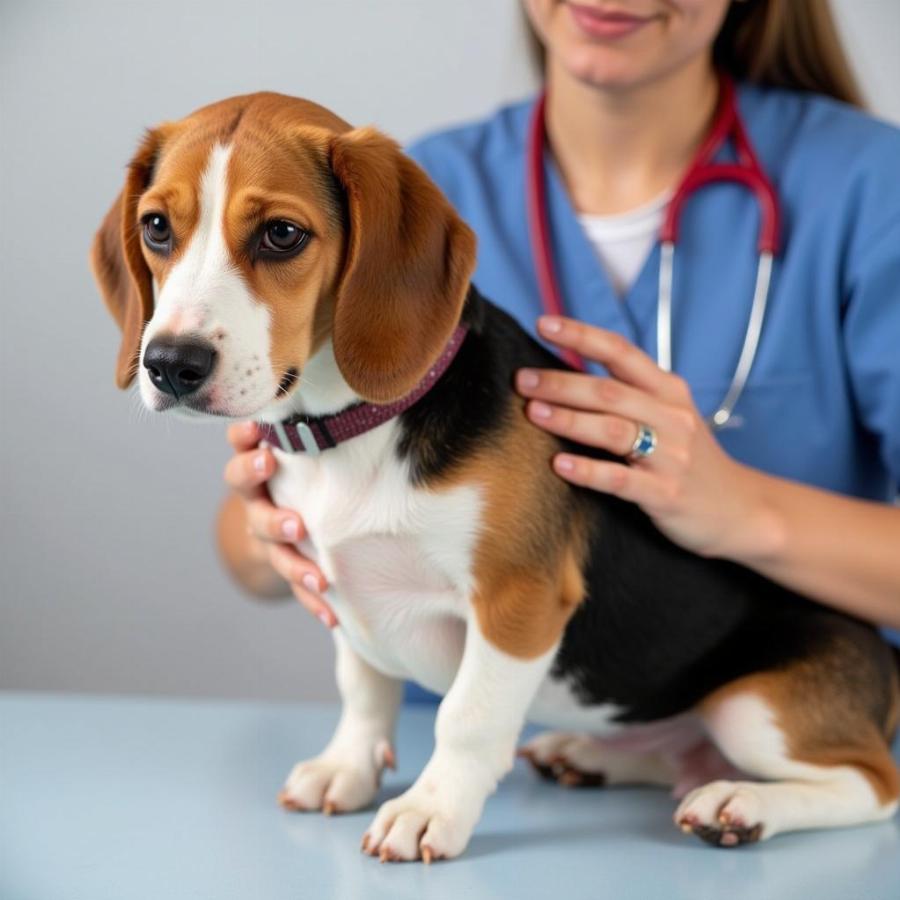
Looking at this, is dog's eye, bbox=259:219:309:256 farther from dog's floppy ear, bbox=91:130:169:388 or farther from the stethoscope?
the stethoscope

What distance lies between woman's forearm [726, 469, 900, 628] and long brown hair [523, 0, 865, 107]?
0.99 meters

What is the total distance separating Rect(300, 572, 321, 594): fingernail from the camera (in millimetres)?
1792

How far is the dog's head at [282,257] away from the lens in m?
1.42

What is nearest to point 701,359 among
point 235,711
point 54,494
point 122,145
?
point 235,711

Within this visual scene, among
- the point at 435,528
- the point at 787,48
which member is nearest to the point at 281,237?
the point at 435,528

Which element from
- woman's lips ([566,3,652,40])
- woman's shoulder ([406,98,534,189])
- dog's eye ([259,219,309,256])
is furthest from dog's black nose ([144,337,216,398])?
woman's shoulder ([406,98,534,189])

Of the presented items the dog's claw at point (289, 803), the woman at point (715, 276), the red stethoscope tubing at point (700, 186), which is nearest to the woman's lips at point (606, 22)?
the woman at point (715, 276)

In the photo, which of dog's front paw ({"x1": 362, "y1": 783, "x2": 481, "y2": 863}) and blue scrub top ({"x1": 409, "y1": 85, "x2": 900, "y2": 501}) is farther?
blue scrub top ({"x1": 409, "y1": 85, "x2": 900, "y2": 501})

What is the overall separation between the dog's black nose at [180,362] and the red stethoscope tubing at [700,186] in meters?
1.05

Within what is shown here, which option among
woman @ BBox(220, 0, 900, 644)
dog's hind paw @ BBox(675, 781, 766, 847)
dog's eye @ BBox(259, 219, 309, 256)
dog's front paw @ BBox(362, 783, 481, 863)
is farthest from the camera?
woman @ BBox(220, 0, 900, 644)

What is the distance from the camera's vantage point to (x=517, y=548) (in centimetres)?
166

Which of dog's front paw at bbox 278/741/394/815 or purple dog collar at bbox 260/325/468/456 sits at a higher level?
purple dog collar at bbox 260/325/468/456

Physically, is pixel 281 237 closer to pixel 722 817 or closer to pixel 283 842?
pixel 283 842

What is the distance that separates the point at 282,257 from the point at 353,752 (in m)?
0.75
